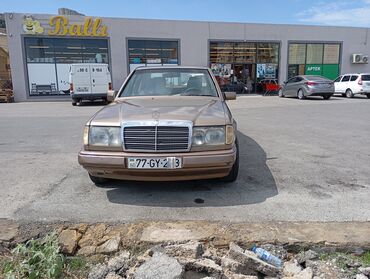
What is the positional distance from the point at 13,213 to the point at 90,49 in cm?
1921

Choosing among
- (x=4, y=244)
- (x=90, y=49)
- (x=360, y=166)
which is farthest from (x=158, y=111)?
(x=90, y=49)

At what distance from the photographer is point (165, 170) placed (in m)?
3.65

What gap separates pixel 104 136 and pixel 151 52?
19418 mm

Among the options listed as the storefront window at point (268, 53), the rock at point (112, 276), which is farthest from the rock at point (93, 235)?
the storefront window at point (268, 53)

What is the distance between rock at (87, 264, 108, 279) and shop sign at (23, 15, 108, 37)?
20.4m

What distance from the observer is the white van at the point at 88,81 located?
1694 cm

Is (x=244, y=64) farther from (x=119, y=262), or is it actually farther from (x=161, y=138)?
(x=119, y=262)

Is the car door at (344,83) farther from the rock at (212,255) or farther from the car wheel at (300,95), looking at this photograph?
the rock at (212,255)

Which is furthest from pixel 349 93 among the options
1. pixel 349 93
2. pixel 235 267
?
pixel 235 267

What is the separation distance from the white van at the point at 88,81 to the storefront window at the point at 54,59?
414 cm

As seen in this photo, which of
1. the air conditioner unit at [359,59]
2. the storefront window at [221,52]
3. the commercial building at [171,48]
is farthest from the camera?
the air conditioner unit at [359,59]

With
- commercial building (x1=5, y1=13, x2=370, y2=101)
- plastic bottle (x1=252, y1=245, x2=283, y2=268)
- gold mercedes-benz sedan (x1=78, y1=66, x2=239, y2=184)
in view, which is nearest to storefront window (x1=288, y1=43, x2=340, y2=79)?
commercial building (x1=5, y1=13, x2=370, y2=101)

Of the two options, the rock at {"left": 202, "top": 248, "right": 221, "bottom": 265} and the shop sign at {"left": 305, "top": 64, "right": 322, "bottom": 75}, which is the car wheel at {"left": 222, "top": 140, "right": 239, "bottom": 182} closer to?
the rock at {"left": 202, "top": 248, "right": 221, "bottom": 265}

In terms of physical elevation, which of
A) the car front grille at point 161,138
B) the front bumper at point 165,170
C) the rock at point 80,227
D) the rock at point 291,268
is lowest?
the rock at point 291,268
